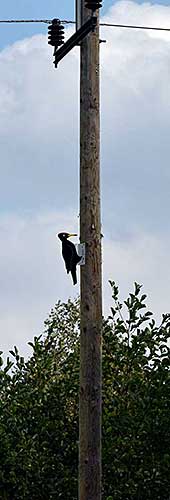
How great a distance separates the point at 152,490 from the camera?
838cm

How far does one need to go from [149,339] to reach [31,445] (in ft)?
3.95

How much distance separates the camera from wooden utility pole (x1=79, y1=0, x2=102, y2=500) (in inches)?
275

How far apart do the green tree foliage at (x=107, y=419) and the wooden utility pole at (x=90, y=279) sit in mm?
1285

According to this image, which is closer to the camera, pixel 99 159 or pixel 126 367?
pixel 99 159

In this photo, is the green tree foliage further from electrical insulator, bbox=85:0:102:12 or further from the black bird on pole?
electrical insulator, bbox=85:0:102:12

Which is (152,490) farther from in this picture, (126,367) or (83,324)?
(83,324)

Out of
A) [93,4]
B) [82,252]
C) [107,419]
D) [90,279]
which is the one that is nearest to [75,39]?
[93,4]

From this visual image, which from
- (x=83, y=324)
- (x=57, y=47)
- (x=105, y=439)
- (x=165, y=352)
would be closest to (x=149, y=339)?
(x=165, y=352)

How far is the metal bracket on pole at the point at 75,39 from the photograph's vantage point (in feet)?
22.7

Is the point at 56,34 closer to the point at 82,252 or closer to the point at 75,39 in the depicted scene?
the point at 75,39

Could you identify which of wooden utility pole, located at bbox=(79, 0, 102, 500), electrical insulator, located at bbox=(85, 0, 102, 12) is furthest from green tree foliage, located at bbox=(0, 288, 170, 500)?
electrical insulator, located at bbox=(85, 0, 102, 12)

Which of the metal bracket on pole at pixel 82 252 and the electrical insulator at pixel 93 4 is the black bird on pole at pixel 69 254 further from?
the electrical insulator at pixel 93 4

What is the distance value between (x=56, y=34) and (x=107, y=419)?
285 cm

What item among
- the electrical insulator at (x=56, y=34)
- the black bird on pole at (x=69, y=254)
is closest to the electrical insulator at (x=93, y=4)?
the electrical insulator at (x=56, y=34)
